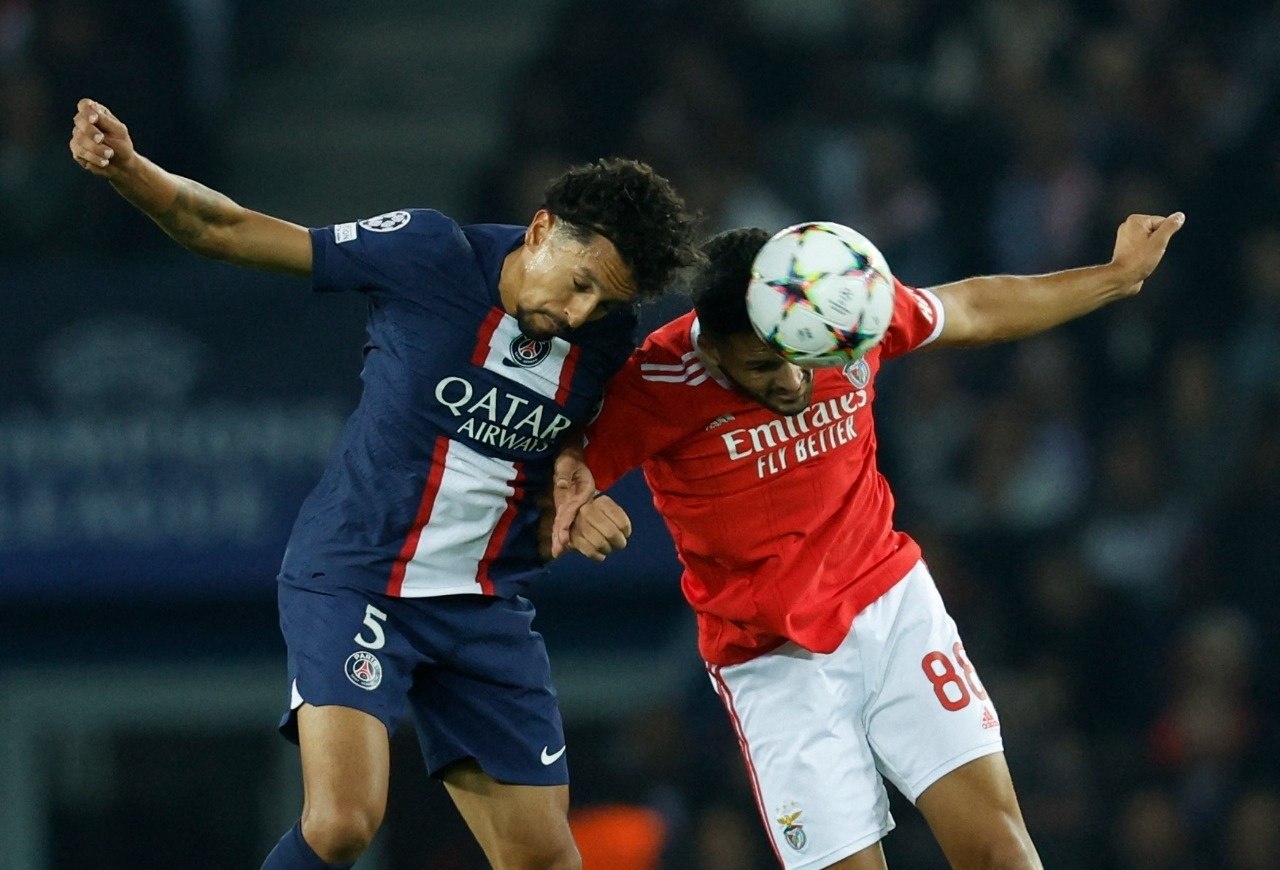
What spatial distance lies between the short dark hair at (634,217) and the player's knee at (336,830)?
4.40ft

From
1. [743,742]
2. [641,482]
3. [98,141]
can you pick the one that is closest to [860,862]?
[743,742]

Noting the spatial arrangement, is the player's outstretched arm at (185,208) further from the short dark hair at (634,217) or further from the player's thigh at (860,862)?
the player's thigh at (860,862)

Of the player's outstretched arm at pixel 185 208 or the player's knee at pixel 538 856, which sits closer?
the player's outstretched arm at pixel 185 208

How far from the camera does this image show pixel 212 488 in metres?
8.94

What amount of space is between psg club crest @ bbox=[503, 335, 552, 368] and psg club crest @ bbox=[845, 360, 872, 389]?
73cm

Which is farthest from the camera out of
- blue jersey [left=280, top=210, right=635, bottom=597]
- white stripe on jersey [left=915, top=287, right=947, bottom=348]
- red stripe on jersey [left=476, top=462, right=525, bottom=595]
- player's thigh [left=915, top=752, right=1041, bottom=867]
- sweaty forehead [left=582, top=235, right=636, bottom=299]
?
white stripe on jersey [left=915, top=287, right=947, bottom=348]

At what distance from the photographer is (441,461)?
4992mm

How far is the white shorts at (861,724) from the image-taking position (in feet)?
16.5

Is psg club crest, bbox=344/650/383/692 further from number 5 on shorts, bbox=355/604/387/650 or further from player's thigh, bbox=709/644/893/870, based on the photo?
player's thigh, bbox=709/644/893/870

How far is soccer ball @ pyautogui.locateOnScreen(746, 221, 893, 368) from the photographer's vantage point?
467 centimetres

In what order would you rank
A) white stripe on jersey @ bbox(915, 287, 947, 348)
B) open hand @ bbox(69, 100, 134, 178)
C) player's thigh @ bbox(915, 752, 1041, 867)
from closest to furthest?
open hand @ bbox(69, 100, 134, 178), player's thigh @ bbox(915, 752, 1041, 867), white stripe on jersey @ bbox(915, 287, 947, 348)

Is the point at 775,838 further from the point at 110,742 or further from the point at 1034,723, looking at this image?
the point at 110,742

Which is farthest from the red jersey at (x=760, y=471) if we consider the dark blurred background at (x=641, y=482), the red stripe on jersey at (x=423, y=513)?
the dark blurred background at (x=641, y=482)

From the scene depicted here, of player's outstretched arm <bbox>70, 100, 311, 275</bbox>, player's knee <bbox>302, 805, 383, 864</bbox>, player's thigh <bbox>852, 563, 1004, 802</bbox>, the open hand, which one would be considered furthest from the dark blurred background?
the open hand
